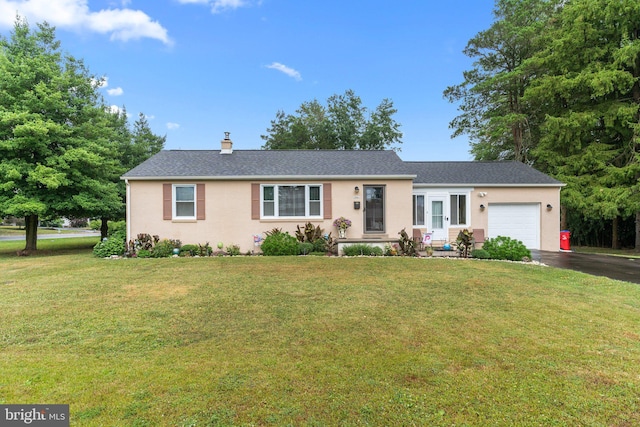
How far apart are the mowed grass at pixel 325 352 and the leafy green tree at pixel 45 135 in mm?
7195

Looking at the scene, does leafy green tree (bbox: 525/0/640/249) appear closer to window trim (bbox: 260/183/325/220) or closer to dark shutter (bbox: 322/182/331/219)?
dark shutter (bbox: 322/182/331/219)

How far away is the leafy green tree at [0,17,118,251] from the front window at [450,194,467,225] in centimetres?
1481

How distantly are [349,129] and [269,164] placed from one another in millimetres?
15978

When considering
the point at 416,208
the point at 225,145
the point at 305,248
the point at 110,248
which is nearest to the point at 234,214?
the point at 305,248

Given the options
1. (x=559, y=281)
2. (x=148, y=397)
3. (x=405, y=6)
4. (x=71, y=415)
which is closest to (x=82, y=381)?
(x=71, y=415)

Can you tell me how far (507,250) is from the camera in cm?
1018

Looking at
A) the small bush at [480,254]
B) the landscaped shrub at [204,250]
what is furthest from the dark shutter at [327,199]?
the small bush at [480,254]

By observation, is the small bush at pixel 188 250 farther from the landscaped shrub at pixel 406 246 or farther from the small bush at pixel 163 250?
the landscaped shrub at pixel 406 246

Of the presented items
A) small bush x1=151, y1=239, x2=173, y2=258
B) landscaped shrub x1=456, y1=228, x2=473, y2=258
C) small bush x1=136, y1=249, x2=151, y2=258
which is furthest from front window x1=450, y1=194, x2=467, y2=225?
small bush x1=136, y1=249, x2=151, y2=258

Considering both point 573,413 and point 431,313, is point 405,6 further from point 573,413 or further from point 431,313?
point 573,413

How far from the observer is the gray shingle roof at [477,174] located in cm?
1269

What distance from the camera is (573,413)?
2479 millimetres

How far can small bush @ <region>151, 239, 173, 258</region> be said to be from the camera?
10.8 meters

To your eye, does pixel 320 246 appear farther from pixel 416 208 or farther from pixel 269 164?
pixel 416 208
